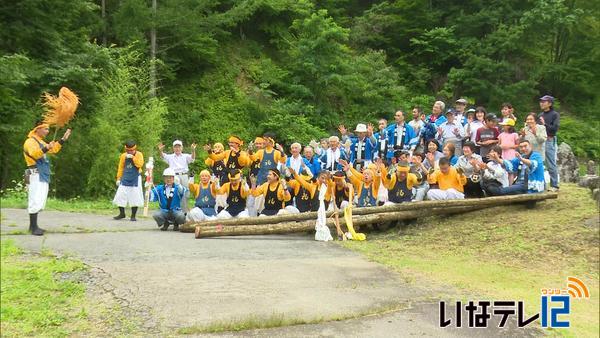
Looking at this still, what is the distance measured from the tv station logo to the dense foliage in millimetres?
12197

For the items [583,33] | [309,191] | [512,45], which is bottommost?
[309,191]

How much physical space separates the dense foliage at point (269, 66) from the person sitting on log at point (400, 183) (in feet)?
30.3

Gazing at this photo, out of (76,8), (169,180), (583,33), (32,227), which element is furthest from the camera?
(583,33)

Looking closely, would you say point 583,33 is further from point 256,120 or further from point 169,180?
point 169,180

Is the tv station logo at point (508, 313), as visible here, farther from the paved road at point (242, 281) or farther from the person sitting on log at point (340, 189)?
the person sitting on log at point (340, 189)

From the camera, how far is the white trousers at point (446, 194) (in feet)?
34.6

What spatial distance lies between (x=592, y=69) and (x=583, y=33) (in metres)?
2.22

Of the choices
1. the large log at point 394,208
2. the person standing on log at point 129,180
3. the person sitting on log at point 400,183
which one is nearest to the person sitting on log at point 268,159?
the large log at point 394,208

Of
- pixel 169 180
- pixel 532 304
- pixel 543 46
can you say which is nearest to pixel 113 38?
pixel 169 180

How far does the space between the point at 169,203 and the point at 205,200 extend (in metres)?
0.80

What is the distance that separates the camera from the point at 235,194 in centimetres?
1120

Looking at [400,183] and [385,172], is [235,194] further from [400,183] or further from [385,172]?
[400,183]

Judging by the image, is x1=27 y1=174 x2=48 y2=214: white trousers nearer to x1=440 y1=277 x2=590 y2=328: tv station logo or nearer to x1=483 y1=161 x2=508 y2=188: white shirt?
x1=440 y1=277 x2=590 y2=328: tv station logo

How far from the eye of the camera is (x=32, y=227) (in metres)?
8.79
